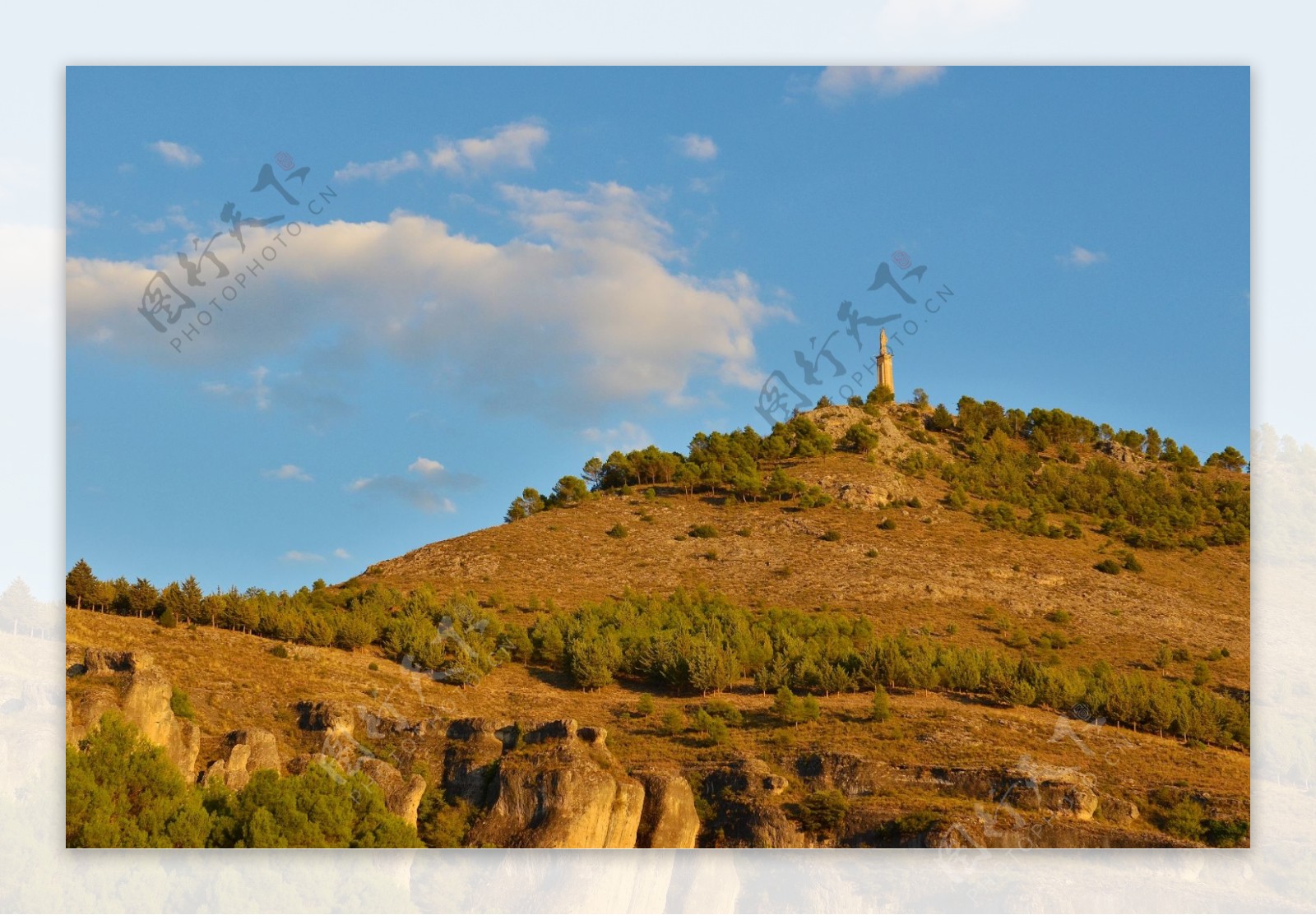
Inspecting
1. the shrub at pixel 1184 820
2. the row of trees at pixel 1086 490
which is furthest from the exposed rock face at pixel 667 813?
the row of trees at pixel 1086 490

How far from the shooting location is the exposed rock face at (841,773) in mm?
16891

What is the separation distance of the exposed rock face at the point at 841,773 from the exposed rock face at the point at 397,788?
17.7 ft

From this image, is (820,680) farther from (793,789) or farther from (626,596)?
(626,596)

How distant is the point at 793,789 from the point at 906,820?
6.06ft

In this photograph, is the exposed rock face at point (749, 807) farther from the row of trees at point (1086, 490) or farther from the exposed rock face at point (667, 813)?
Answer: the row of trees at point (1086, 490)

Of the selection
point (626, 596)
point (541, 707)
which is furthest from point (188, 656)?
point (626, 596)

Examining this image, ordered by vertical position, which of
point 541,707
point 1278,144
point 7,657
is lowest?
point 541,707

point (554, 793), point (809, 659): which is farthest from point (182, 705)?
point (809, 659)

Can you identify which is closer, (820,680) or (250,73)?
(250,73)

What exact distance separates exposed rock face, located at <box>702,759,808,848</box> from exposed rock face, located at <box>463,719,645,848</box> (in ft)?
3.66

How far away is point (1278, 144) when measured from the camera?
1603cm

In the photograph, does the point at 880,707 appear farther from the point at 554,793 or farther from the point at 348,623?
the point at 348,623

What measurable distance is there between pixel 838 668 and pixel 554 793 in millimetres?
6580

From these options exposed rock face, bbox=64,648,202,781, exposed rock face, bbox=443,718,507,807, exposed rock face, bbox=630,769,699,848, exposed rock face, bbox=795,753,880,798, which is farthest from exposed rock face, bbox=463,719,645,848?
exposed rock face, bbox=64,648,202,781
